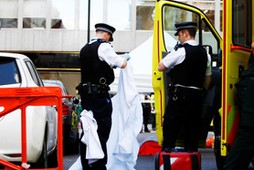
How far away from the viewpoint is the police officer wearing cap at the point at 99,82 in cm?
660

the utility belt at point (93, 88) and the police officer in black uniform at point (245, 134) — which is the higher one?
the utility belt at point (93, 88)

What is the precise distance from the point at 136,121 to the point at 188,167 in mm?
1347

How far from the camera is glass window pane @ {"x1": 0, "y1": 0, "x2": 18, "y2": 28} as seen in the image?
122 ft

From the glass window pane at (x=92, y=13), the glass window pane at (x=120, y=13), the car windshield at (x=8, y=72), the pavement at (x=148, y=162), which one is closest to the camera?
the car windshield at (x=8, y=72)

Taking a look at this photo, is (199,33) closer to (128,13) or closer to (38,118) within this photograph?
(38,118)

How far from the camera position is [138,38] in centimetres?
3650

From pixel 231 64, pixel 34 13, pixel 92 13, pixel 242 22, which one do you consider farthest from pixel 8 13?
pixel 231 64

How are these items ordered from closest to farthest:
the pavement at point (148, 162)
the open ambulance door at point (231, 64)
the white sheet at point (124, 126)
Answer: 1. the open ambulance door at point (231, 64)
2. the white sheet at point (124, 126)
3. the pavement at point (148, 162)

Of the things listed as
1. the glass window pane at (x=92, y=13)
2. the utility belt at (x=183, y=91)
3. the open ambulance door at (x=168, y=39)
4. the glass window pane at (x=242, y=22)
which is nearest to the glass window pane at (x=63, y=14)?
the glass window pane at (x=92, y=13)

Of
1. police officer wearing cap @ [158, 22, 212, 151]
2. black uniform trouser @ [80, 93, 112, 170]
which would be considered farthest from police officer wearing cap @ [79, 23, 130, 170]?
police officer wearing cap @ [158, 22, 212, 151]

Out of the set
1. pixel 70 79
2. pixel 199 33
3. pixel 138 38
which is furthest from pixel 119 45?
pixel 199 33

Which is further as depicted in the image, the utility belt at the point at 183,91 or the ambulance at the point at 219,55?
the utility belt at the point at 183,91

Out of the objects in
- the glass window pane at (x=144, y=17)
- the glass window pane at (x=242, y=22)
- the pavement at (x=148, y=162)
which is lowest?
the pavement at (x=148, y=162)

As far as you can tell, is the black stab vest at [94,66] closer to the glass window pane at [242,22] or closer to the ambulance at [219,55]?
the ambulance at [219,55]
